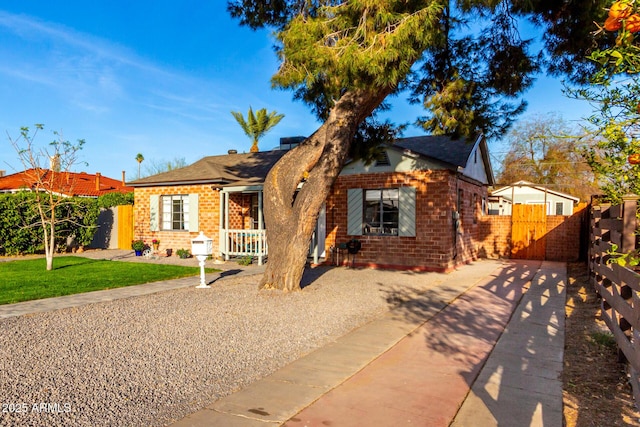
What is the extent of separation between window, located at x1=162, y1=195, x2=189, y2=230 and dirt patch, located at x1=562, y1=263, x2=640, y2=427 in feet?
41.9

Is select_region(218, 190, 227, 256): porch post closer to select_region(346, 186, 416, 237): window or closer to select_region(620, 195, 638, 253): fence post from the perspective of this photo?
select_region(346, 186, 416, 237): window

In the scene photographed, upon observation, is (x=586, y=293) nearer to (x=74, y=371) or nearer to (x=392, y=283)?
(x=392, y=283)

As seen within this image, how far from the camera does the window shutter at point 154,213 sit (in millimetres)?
16031

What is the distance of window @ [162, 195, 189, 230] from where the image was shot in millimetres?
15664

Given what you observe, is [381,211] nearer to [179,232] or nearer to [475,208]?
[475,208]

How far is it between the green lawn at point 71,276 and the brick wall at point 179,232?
2345mm

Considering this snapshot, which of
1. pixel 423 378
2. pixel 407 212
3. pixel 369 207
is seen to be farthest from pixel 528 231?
pixel 423 378

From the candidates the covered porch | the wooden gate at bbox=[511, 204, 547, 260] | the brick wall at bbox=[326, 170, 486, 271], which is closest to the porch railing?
the covered porch

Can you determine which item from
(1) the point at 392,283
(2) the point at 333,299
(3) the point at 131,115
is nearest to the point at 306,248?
(2) the point at 333,299

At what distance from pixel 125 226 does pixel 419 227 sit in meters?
13.1

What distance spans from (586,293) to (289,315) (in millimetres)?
6320

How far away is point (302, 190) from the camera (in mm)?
8305

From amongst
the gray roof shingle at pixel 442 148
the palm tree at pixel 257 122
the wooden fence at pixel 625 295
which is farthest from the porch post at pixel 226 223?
the palm tree at pixel 257 122

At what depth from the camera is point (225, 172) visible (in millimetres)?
15898
